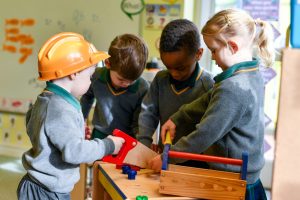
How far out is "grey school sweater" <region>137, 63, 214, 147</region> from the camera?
1.35 meters

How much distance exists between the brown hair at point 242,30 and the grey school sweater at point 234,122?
0.07 meters

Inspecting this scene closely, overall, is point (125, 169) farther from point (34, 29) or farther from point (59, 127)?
point (34, 29)

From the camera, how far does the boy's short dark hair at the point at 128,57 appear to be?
1452mm

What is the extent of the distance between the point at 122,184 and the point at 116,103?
51 centimetres

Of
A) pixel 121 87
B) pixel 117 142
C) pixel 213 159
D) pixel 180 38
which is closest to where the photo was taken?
pixel 213 159

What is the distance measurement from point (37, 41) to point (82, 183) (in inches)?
59.5

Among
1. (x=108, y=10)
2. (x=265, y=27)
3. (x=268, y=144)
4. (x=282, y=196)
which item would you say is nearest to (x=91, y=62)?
(x=265, y=27)

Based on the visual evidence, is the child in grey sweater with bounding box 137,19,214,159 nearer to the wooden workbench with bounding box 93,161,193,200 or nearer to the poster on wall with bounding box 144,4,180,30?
the wooden workbench with bounding box 93,161,193,200

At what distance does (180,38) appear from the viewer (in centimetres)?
130

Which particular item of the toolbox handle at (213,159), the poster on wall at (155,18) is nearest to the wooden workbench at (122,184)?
the toolbox handle at (213,159)

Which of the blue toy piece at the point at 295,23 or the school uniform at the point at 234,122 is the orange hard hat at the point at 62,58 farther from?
the blue toy piece at the point at 295,23

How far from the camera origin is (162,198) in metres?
0.99

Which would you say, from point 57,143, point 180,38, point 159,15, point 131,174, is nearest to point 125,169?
point 131,174

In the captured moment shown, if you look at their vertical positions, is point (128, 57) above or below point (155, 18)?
below
